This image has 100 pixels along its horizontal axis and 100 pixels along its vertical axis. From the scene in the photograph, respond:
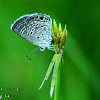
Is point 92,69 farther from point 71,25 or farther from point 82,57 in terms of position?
point 71,25

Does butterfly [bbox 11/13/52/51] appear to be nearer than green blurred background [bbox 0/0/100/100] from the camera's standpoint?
Yes

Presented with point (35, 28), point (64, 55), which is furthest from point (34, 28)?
point (64, 55)

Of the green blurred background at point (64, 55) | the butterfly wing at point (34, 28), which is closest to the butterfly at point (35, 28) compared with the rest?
the butterfly wing at point (34, 28)

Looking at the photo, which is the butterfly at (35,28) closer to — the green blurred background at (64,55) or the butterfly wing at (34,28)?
the butterfly wing at (34,28)

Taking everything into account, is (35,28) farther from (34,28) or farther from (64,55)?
(64,55)

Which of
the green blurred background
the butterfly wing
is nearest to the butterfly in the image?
the butterfly wing

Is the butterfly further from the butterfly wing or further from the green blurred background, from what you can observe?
the green blurred background

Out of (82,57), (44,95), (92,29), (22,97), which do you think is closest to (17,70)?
(22,97)

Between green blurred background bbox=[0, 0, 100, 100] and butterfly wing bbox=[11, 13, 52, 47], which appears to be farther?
green blurred background bbox=[0, 0, 100, 100]
